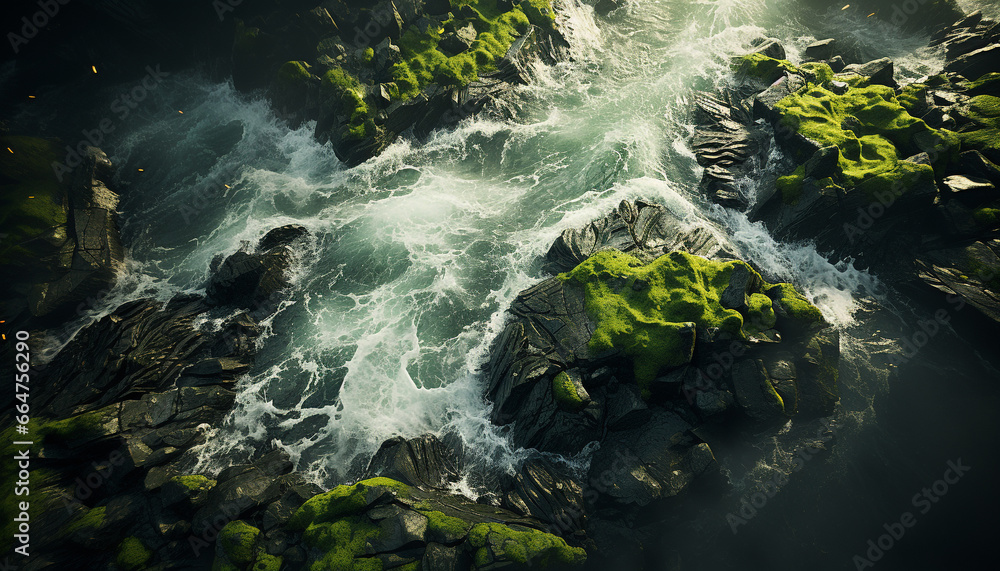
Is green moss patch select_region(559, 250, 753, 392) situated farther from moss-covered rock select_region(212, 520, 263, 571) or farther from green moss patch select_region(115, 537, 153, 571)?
green moss patch select_region(115, 537, 153, 571)

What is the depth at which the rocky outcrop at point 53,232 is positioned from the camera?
26.5m

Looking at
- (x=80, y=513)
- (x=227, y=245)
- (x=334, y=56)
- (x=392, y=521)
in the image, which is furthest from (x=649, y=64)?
(x=80, y=513)

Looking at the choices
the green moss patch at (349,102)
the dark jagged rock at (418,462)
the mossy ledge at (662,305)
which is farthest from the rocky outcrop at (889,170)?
the green moss patch at (349,102)

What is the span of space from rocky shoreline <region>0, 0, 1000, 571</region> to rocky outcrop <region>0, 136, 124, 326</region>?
165mm

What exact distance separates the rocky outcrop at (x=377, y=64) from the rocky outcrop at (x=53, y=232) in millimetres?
16502

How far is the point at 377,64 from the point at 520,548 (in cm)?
3965

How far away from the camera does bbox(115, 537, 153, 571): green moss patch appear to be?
17.0 meters

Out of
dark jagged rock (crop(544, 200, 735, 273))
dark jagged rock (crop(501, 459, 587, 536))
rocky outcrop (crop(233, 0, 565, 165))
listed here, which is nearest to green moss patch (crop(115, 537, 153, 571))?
dark jagged rock (crop(501, 459, 587, 536))

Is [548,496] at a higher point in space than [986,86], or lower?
lower

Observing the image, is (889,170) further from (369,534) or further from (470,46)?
(369,534)

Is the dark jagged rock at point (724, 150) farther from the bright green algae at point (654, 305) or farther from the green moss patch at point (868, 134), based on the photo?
the bright green algae at point (654, 305)

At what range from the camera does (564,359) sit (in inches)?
824

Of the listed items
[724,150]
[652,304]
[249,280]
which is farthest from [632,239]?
[249,280]

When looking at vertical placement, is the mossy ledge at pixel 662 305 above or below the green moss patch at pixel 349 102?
below
